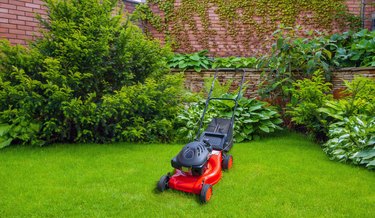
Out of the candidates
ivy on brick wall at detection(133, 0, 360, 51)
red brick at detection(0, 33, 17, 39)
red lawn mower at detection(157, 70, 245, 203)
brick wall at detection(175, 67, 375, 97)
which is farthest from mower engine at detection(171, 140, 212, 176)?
ivy on brick wall at detection(133, 0, 360, 51)

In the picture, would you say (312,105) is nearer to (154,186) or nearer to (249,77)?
(249,77)

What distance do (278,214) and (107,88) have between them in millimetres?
3288

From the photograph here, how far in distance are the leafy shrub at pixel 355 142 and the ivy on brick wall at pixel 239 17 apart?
4.85m

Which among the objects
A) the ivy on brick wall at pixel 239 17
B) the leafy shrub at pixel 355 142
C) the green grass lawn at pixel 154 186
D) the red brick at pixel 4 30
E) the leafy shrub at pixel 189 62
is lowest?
the green grass lawn at pixel 154 186

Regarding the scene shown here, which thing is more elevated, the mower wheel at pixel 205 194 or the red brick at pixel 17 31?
the red brick at pixel 17 31

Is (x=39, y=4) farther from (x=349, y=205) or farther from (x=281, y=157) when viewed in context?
(x=349, y=205)

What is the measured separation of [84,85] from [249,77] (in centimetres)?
357

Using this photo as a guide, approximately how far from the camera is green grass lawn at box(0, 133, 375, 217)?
103 inches

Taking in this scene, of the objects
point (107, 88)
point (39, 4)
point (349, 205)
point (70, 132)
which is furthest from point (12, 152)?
point (349, 205)

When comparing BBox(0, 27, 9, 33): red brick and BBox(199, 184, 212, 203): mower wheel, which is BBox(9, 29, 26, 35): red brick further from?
BBox(199, 184, 212, 203): mower wheel

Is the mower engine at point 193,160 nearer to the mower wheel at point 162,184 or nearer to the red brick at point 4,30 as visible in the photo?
the mower wheel at point 162,184

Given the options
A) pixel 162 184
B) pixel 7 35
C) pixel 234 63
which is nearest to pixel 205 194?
pixel 162 184

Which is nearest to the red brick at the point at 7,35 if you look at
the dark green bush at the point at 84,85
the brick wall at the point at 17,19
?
the brick wall at the point at 17,19

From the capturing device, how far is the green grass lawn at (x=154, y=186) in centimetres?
262
